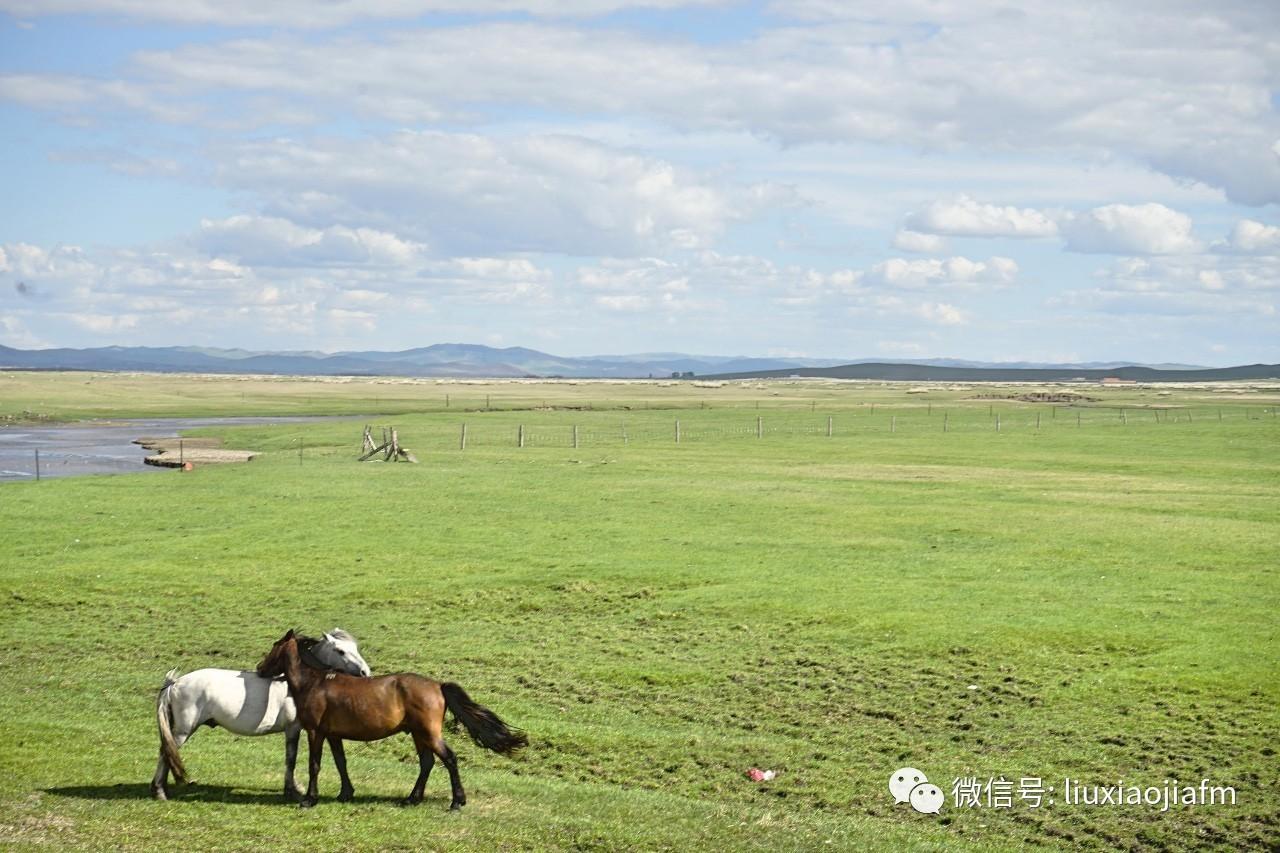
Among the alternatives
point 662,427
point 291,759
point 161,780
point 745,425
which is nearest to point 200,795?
point 161,780

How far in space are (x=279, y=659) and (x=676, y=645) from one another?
10409 millimetres

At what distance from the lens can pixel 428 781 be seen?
14.0 metres

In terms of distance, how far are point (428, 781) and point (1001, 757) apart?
730 cm

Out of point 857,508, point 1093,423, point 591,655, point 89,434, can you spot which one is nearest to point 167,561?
point 591,655

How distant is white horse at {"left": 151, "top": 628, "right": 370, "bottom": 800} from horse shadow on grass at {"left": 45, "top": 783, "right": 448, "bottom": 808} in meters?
0.36

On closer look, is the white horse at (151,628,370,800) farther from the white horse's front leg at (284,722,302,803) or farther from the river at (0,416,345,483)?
the river at (0,416,345,483)

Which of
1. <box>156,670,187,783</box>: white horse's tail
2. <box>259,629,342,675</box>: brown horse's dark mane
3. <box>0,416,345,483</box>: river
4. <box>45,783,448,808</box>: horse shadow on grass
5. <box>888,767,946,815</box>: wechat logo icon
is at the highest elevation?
→ <box>259,629,342,675</box>: brown horse's dark mane

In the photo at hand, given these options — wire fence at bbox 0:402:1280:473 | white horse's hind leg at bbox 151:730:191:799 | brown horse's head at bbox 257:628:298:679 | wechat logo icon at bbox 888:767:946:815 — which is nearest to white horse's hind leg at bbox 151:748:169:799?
white horse's hind leg at bbox 151:730:191:799

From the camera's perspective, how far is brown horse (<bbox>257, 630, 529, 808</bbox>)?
12.3m

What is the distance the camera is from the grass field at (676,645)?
1338cm

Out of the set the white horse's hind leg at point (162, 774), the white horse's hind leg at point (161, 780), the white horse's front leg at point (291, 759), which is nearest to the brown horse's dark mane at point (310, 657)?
the white horse's front leg at point (291, 759)

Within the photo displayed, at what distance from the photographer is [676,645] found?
2188 cm

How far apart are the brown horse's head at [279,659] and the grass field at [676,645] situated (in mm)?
1429

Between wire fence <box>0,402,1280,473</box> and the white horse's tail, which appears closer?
the white horse's tail
